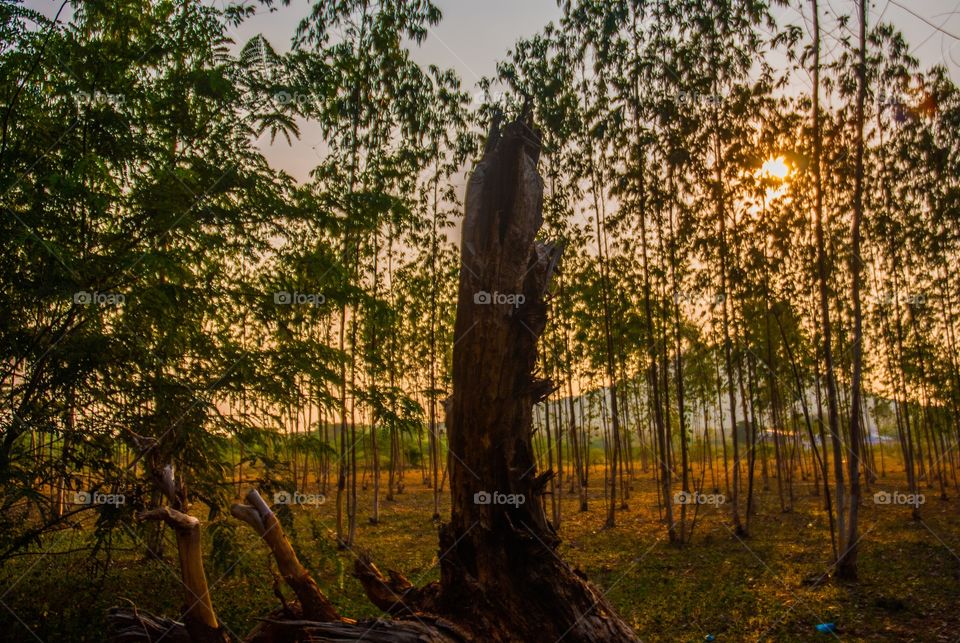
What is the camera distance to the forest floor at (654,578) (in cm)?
851

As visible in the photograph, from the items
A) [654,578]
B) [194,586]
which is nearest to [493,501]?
[194,586]

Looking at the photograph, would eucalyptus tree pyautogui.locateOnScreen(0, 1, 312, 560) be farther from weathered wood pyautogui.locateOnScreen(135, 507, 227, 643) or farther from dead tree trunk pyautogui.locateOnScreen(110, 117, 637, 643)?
dead tree trunk pyautogui.locateOnScreen(110, 117, 637, 643)

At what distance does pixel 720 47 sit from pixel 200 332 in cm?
1574

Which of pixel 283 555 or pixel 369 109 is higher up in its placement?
pixel 369 109

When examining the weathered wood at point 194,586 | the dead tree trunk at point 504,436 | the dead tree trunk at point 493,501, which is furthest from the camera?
the dead tree trunk at point 504,436

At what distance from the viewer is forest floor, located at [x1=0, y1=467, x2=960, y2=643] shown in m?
8.51

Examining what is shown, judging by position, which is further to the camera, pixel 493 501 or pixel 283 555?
pixel 493 501

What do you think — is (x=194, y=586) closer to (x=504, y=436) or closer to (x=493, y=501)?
(x=493, y=501)

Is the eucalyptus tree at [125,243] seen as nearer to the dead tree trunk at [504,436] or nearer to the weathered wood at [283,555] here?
the weathered wood at [283,555]

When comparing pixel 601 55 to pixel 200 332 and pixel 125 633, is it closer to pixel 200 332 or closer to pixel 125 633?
pixel 200 332

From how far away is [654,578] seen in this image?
13922mm

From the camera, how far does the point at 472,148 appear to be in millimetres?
21078

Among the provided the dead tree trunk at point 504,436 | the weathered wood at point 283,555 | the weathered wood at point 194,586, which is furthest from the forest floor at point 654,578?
the dead tree trunk at point 504,436

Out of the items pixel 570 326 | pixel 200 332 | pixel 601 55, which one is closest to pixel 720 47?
pixel 601 55
